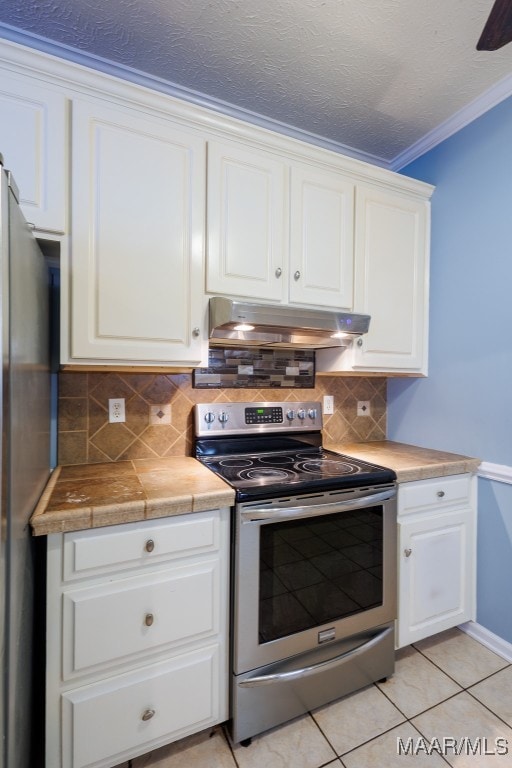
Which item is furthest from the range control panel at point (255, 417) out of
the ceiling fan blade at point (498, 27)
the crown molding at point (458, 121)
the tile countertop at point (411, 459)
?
the crown molding at point (458, 121)

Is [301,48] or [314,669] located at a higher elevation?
[301,48]

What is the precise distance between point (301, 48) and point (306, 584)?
2.12 m

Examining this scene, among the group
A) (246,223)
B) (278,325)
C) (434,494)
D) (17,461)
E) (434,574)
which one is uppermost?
(246,223)

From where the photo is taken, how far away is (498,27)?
80 cm

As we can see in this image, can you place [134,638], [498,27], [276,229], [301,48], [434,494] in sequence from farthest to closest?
[434,494] < [276,229] < [301,48] < [134,638] < [498,27]

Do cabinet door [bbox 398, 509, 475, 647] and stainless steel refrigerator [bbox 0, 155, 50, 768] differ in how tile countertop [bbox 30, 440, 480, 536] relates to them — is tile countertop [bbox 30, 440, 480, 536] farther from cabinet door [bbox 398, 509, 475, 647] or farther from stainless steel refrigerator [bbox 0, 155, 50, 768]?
cabinet door [bbox 398, 509, 475, 647]

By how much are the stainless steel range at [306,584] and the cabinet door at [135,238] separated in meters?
0.63

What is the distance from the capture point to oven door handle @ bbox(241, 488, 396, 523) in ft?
4.15

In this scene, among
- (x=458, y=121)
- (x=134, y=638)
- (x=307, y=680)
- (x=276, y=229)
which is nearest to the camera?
(x=134, y=638)

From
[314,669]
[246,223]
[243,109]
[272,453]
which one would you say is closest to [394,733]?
[314,669]

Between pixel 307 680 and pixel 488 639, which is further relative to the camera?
pixel 488 639

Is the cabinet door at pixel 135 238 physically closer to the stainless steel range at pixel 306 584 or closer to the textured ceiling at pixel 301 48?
the textured ceiling at pixel 301 48

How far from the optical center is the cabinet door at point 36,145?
3.83 ft

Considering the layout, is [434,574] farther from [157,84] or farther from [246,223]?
[157,84]
